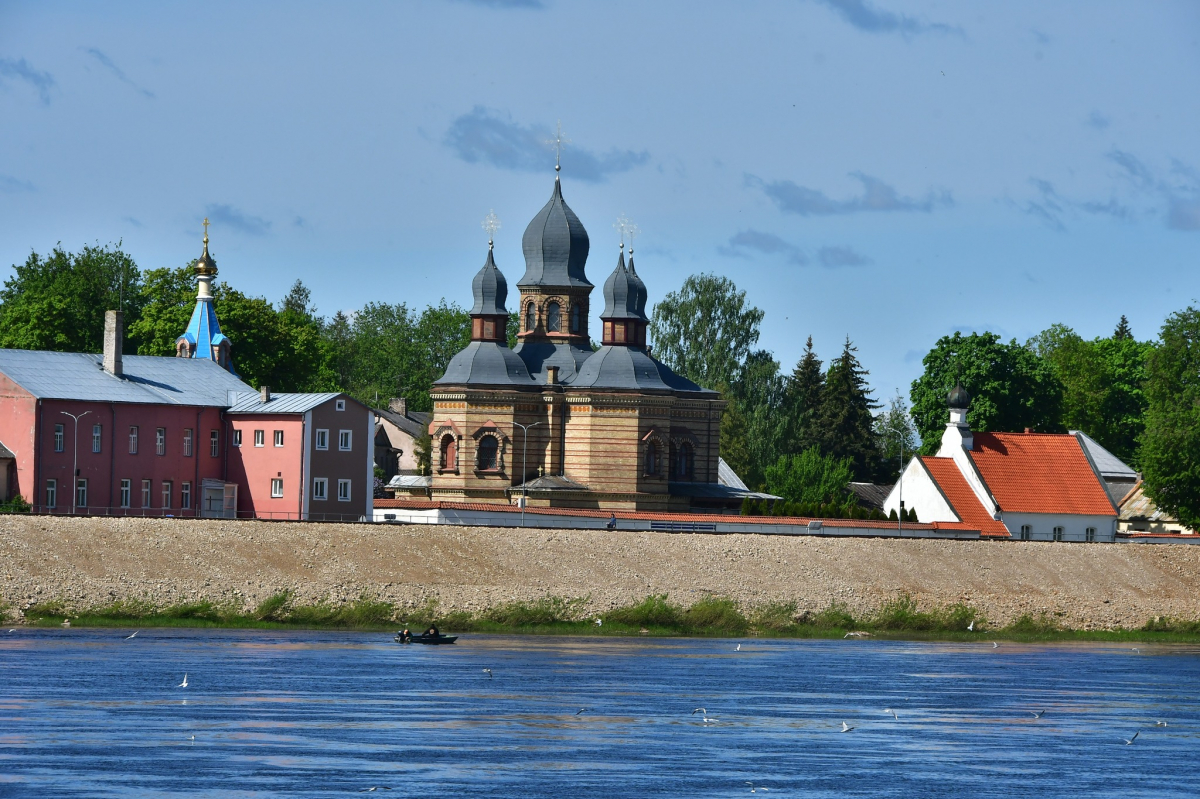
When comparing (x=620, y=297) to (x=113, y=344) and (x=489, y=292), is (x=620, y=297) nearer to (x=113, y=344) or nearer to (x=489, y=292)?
(x=489, y=292)

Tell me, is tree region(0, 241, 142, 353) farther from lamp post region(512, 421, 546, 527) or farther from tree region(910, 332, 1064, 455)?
tree region(910, 332, 1064, 455)

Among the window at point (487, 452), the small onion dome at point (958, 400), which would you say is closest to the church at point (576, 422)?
the window at point (487, 452)

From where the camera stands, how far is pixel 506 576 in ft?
228

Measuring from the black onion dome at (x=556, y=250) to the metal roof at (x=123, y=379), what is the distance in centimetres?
1879

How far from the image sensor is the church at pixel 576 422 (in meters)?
89.9

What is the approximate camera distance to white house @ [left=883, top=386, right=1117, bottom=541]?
→ 292ft

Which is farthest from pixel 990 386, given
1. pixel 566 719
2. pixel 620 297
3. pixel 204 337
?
pixel 566 719

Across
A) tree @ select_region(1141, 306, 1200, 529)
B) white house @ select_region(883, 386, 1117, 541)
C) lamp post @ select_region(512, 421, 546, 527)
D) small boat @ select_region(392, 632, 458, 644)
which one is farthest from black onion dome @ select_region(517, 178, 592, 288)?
small boat @ select_region(392, 632, 458, 644)

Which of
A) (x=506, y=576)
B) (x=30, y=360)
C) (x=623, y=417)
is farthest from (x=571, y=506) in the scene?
(x=30, y=360)

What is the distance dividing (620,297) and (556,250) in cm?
494

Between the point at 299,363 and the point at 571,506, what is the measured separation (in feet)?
84.9

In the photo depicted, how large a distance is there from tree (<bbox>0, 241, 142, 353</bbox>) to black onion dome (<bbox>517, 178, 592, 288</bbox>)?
2334 centimetres

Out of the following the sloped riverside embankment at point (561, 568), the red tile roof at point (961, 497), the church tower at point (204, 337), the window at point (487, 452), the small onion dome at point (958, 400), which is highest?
the church tower at point (204, 337)

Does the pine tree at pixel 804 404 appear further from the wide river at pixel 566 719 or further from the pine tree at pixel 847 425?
the wide river at pixel 566 719
